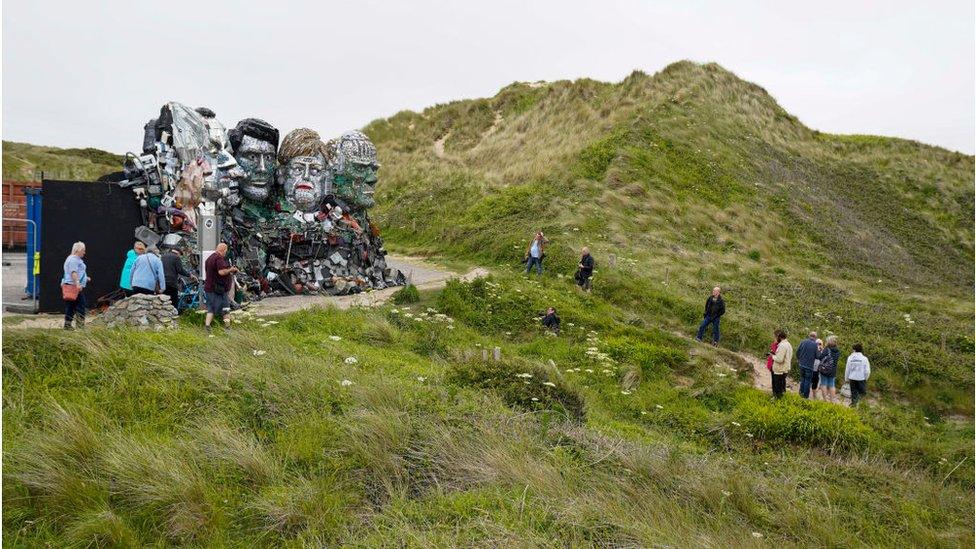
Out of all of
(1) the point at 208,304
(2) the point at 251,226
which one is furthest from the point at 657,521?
(2) the point at 251,226

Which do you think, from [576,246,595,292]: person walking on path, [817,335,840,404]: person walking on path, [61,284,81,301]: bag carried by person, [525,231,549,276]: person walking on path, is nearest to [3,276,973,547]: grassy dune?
[61,284,81,301]: bag carried by person

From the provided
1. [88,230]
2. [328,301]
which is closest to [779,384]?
[328,301]

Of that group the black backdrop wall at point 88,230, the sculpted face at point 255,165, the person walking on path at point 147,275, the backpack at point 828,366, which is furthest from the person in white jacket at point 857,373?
the black backdrop wall at point 88,230

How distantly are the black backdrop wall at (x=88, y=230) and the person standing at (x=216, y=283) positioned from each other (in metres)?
2.74

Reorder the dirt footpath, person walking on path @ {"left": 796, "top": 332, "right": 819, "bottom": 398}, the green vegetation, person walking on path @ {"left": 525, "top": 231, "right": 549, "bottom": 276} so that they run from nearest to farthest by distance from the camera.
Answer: the green vegetation → the dirt footpath → person walking on path @ {"left": 796, "top": 332, "right": 819, "bottom": 398} → person walking on path @ {"left": 525, "top": 231, "right": 549, "bottom": 276}

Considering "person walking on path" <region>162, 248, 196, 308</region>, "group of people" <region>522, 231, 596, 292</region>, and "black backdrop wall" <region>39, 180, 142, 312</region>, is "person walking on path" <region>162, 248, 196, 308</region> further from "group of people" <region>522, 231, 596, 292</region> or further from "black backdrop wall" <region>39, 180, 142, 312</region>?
"group of people" <region>522, 231, 596, 292</region>

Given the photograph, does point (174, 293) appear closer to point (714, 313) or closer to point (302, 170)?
point (302, 170)

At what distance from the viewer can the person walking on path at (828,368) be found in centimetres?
1209

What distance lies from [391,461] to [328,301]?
9285 millimetres

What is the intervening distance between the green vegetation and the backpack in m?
1.11

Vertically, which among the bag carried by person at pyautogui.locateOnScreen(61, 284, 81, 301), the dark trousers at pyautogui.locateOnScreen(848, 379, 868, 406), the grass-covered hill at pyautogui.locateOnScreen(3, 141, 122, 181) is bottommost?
the dark trousers at pyautogui.locateOnScreen(848, 379, 868, 406)

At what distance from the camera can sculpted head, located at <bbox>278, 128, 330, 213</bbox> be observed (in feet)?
52.3

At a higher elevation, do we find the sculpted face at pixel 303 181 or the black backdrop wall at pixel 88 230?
the sculpted face at pixel 303 181

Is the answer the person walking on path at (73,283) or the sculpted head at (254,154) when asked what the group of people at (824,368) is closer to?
the person walking on path at (73,283)
